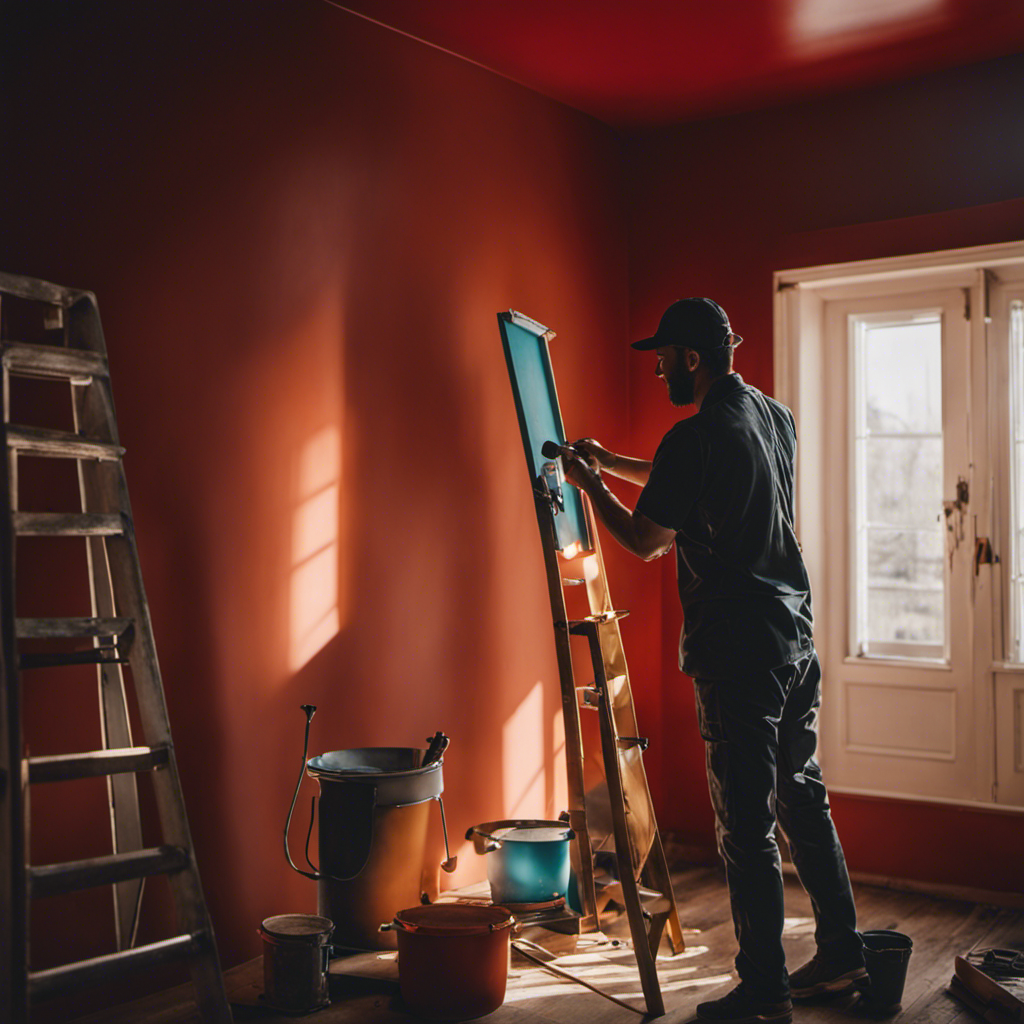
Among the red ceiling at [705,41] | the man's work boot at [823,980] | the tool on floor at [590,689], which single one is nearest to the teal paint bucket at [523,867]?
the tool on floor at [590,689]

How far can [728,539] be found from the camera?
2889mm

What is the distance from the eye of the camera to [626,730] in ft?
11.3

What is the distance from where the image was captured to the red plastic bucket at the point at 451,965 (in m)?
2.92

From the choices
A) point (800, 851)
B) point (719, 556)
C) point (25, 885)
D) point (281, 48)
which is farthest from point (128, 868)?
point (281, 48)

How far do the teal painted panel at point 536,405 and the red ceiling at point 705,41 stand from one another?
3.73 ft

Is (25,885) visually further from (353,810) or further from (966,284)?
(966,284)

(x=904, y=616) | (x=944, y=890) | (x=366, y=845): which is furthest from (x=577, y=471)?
(x=944, y=890)

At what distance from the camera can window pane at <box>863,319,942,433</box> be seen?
14.4 feet

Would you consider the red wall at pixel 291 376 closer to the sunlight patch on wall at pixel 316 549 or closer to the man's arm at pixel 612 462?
the sunlight patch on wall at pixel 316 549

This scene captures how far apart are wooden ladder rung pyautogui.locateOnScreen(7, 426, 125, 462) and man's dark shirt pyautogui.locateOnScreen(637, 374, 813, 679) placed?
1336 mm

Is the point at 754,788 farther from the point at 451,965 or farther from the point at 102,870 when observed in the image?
the point at 102,870

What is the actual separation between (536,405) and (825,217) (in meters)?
1.79

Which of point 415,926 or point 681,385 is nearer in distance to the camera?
point 415,926

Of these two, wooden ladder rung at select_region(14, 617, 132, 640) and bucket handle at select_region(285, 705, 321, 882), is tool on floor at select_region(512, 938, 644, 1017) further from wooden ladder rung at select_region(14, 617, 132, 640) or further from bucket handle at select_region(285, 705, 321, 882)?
wooden ladder rung at select_region(14, 617, 132, 640)
